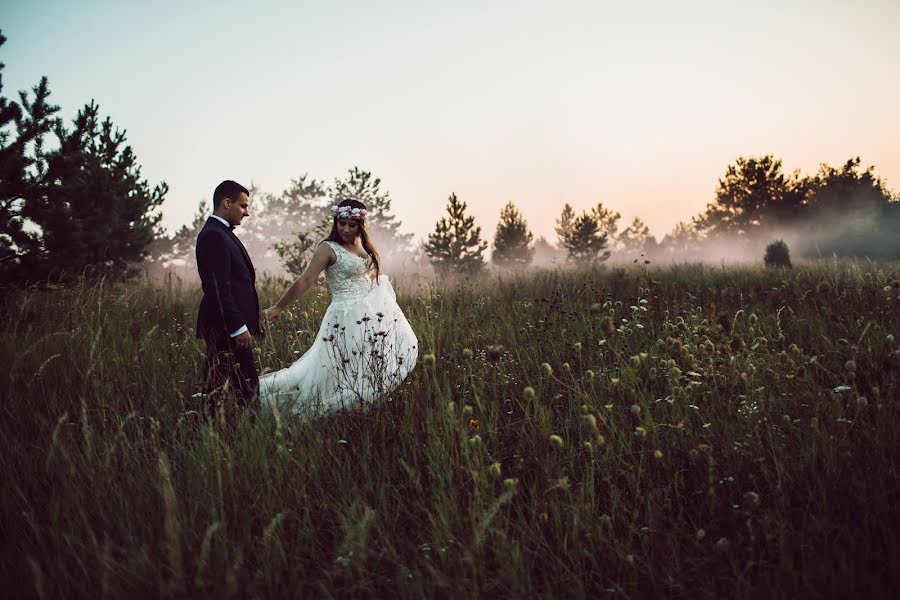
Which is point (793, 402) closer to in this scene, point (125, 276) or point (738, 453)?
point (738, 453)

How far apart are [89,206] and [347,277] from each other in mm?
14336

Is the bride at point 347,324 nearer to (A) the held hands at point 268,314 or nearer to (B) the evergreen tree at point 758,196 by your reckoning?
(A) the held hands at point 268,314

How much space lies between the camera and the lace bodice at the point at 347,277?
4.29 meters

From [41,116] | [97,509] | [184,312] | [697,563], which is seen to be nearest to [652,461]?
[697,563]

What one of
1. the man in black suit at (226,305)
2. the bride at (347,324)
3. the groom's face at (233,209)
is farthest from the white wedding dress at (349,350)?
the groom's face at (233,209)

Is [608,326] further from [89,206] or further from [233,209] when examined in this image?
[89,206]

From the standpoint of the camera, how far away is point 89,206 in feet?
46.0

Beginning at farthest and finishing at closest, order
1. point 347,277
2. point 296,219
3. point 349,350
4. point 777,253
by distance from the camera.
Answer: point 296,219 → point 777,253 → point 347,277 → point 349,350

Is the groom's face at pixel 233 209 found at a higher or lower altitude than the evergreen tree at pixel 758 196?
lower

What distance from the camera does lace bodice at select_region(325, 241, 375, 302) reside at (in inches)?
169

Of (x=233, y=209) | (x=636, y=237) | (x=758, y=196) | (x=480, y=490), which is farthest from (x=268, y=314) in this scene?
(x=636, y=237)

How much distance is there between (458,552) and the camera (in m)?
1.76

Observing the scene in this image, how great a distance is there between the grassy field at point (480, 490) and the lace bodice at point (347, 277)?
125cm

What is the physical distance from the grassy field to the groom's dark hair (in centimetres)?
153
